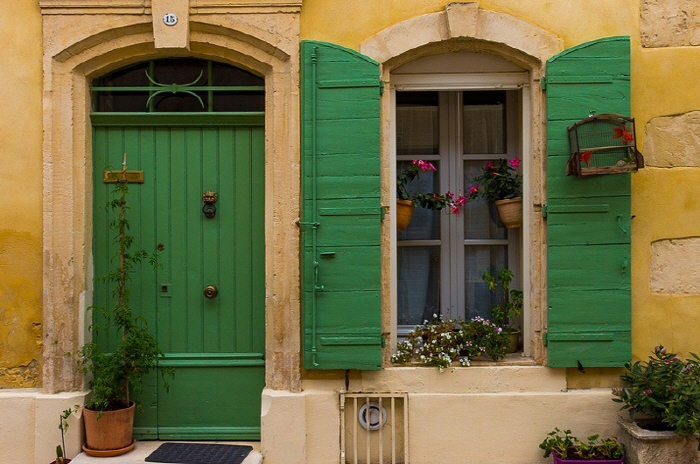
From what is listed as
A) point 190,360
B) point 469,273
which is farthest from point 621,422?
point 190,360

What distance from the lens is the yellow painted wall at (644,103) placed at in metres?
4.70

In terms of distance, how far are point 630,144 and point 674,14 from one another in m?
1.01

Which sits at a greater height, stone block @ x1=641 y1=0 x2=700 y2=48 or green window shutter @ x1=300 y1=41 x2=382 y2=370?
stone block @ x1=641 y1=0 x2=700 y2=48

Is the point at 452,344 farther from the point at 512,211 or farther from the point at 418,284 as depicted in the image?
the point at 512,211

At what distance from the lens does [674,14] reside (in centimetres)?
471

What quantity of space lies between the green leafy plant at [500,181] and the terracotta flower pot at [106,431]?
2.83 metres

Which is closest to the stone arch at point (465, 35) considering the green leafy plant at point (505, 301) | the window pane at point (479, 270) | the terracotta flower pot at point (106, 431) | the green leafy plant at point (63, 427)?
the window pane at point (479, 270)

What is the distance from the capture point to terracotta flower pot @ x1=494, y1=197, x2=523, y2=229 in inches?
194

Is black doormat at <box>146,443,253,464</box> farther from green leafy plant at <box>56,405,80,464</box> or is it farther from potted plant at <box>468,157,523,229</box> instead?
potted plant at <box>468,157,523,229</box>

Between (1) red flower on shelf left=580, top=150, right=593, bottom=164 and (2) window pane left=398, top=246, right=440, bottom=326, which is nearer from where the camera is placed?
(1) red flower on shelf left=580, top=150, right=593, bottom=164

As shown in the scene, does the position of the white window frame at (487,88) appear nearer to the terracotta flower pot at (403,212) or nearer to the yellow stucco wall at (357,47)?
the terracotta flower pot at (403,212)

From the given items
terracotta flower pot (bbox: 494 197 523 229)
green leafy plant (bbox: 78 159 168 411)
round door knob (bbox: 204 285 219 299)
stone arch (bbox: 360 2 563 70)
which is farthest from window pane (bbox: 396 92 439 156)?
green leafy plant (bbox: 78 159 168 411)

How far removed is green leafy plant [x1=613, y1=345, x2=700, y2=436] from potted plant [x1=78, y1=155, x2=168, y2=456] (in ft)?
10.1

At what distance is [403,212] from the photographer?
498cm
